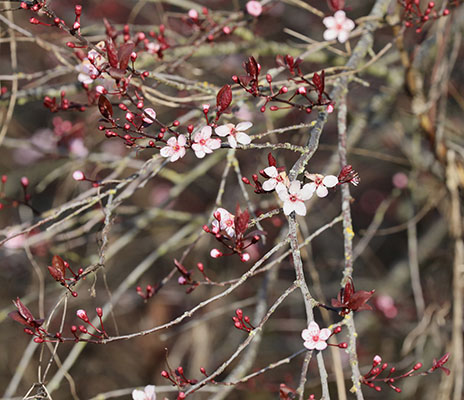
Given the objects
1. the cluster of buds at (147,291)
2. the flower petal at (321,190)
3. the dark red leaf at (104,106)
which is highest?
the dark red leaf at (104,106)

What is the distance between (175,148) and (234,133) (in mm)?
141

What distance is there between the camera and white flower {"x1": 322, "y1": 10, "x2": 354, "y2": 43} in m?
1.63

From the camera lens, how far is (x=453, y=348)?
6.74 feet

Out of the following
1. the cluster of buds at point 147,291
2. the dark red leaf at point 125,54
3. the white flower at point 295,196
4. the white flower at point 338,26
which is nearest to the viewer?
the white flower at point 295,196

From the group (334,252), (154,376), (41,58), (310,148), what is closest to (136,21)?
(41,58)

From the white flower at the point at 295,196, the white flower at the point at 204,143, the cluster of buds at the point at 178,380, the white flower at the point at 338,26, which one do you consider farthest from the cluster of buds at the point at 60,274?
the white flower at the point at 338,26

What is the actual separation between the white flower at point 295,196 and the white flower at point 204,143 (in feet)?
0.67

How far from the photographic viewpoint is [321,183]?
3.73 ft

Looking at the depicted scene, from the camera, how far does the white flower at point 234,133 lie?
3.80ft

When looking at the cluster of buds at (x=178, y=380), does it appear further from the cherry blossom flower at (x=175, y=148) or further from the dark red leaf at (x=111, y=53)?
the dark red leaf at (x=111, y=53)


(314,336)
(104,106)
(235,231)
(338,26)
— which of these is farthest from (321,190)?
(338,26)

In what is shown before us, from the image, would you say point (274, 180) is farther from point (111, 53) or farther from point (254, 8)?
point (254, 8)

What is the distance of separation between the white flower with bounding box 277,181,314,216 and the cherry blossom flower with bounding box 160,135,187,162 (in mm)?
267

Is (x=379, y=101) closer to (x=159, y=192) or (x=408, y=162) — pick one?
(x=408, y=162)
